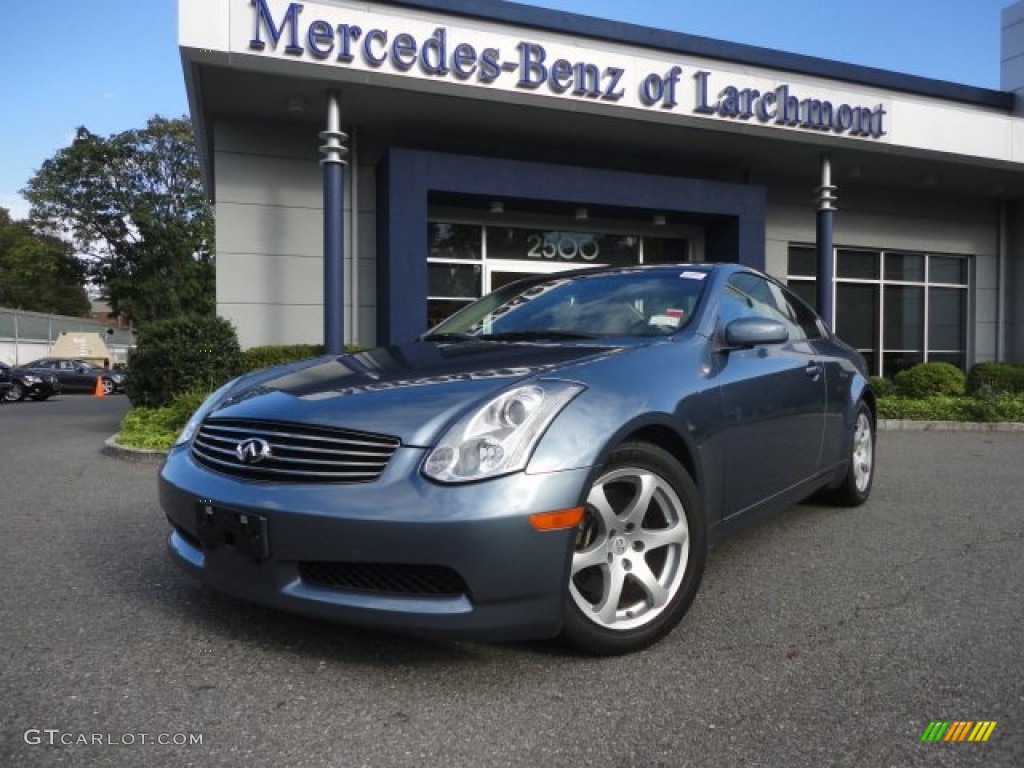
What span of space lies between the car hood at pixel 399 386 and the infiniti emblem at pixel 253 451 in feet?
0.31

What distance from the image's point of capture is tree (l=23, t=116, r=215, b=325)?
38.2 metres

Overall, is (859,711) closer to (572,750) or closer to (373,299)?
(572,750)

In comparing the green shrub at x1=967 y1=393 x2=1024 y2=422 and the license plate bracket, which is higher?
the license plate bracket

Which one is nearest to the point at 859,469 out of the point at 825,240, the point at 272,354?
the point at 272,354

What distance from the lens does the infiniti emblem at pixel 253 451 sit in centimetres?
248

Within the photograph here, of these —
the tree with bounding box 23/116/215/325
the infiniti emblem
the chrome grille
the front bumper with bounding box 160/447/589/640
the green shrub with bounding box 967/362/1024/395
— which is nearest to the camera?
the front bumper with bounding box 160/447/589/640

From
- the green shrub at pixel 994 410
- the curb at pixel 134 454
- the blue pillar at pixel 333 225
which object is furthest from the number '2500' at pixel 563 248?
the curb at pixel 134 454

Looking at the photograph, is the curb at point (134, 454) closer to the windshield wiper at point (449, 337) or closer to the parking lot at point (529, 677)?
the parking lot at point (529, 677)

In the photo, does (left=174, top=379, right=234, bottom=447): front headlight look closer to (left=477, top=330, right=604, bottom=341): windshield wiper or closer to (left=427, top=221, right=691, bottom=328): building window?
(left=477, top=330, right=604, bottom=341): windshield wiper

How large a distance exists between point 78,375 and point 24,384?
5.59 m

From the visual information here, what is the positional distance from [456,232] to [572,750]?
416 inches

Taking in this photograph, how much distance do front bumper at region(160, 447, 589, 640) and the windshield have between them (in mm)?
1210

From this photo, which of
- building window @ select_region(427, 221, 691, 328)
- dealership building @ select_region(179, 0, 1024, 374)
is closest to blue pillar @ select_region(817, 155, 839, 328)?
dealership building @ select_region(179, 0, 1024, 374)

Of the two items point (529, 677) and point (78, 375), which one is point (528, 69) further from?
point (78, 375)
